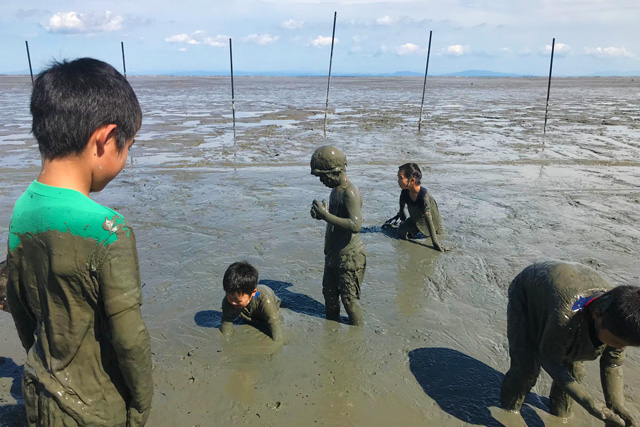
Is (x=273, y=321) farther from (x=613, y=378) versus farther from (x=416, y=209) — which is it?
(x=416, y=209)

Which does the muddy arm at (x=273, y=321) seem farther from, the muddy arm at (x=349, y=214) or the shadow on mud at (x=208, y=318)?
the muddy arm at (x=349, y=214)

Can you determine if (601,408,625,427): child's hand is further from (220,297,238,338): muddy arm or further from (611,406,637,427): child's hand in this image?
(220,297,238,338): muddy arm

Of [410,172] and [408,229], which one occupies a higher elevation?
[410,172]

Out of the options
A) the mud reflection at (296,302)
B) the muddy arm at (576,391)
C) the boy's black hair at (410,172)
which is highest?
the boy's black hair at (410,172)

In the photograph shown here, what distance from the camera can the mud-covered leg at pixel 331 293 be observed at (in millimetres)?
4051

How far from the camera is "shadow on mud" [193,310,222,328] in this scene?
421 centimetres

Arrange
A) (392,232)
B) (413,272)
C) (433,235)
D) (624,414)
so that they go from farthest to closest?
A: (392,232) → (433,235) → (413,272) → (624,414)

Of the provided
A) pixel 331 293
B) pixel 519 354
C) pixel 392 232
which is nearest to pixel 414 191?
pixel 392 232

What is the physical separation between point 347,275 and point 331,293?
337mm

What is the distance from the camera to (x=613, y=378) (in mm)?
2660

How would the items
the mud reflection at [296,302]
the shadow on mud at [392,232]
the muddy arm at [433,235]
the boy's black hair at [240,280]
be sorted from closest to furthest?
the boy's black hair at [240,280] → the mud reflection at [296,302] → the muddy arm at [433,235] → the shadow on mud at [392,232]

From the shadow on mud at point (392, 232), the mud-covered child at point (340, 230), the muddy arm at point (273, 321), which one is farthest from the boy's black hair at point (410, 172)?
the muddy arm at point (273, 321)

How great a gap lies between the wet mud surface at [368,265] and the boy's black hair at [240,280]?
0.59 metres

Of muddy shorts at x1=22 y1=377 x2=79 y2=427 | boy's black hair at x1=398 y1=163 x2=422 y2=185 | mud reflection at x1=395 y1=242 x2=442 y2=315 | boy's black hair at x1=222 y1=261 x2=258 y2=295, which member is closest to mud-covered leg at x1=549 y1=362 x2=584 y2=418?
mud reflection at x1=395 y1=242 x2=442 y2=315
